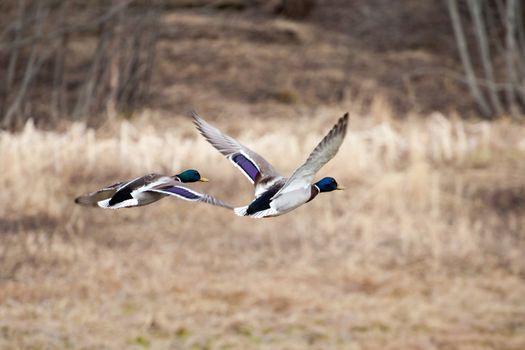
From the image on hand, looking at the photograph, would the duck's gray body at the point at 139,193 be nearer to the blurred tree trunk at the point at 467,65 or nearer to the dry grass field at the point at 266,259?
the dry grass field at the point at 266,259

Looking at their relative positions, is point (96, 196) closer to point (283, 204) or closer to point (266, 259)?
point (283, 204)

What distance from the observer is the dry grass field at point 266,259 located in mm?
9398

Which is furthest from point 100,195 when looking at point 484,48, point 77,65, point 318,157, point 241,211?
point 77,65

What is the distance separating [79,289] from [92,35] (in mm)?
10378

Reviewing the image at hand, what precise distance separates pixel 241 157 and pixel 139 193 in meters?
0.32

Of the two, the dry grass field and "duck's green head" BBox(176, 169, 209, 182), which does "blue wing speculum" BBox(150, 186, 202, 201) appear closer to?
"duck's green head" BBox(176, 169, 209, 182)

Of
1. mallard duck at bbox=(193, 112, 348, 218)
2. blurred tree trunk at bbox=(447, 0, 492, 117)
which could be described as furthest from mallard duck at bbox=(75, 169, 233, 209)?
blurred tree trunk at bbox=(447, 0, 492, 117)

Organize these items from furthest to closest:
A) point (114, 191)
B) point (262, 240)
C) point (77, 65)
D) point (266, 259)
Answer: point (77, 65)
point (262, 240)
point (266, 259)
point (114, 191)

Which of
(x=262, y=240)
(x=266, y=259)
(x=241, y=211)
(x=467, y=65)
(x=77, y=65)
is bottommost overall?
(x=266, y=259)

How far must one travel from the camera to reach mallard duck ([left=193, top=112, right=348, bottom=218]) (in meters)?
1.50

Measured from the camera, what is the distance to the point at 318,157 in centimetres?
151

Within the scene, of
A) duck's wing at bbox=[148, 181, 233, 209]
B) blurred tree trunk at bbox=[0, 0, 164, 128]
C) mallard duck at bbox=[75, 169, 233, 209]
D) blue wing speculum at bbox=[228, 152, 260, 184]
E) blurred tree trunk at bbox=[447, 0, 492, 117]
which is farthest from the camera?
blurred tree trunk at bbox=[447, 0, 492, 117]

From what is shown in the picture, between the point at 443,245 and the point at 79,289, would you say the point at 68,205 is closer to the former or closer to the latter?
the point at 79,289

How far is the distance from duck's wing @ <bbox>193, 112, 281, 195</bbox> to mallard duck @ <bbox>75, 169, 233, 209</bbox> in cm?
12
